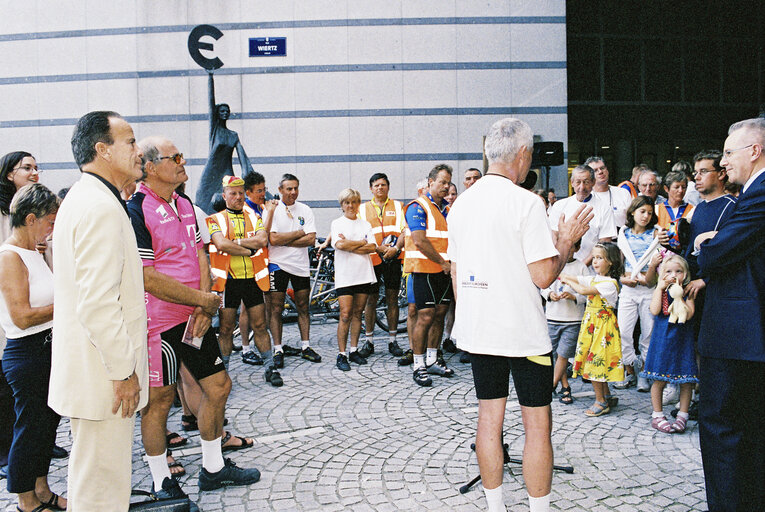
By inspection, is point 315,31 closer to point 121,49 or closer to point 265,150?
point 265,150

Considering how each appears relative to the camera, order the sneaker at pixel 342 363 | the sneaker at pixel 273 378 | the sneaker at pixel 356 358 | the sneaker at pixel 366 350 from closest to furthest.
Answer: the sneaker at pixel 273 378 → the sneaker at pixel 342 363 → the sneaker at pixel 356 358 → the sneaker at pixel 366 350

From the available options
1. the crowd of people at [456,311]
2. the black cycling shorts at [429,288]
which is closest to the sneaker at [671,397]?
the crowd of people at [456,311]

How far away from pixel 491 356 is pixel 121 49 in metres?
11.7

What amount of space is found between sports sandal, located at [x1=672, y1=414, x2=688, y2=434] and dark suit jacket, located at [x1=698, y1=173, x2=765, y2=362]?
1.58 metres

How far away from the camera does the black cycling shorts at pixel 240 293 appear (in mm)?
5863

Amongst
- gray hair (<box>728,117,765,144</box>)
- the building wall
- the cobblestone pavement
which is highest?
the building wall

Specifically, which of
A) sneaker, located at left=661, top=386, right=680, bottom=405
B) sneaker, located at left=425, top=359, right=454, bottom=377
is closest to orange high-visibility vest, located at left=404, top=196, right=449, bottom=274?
sneaker, located at left=425, top=359, right=454, bottom=377

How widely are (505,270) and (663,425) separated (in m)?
2.52

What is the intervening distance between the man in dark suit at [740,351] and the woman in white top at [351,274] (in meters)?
4.20

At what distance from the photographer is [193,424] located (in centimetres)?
476

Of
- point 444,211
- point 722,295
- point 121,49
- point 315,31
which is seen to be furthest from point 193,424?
point 121,49

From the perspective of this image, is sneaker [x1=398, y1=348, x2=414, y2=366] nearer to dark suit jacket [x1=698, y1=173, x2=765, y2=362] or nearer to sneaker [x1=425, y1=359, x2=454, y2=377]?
sneaker [x1=425, y1=359, x2=454, y2=377]

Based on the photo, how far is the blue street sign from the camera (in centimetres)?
1141

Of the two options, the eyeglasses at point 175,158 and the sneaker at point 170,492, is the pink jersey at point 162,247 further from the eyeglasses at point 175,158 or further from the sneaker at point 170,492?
the sneaker at point 170,492
